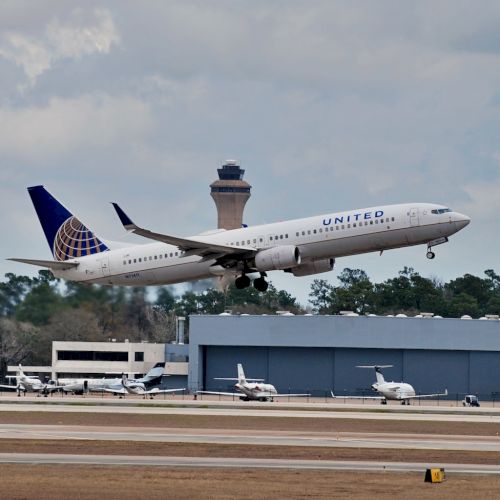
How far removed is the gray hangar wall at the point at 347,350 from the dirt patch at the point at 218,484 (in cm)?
8392

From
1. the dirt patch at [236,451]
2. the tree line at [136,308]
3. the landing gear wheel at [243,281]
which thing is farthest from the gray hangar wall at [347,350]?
the dirt patch at [236,451]

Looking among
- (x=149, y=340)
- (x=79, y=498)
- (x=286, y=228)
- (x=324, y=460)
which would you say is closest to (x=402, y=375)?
(x=149, y=340)

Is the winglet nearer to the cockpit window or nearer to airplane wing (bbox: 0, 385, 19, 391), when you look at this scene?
the cockpit window

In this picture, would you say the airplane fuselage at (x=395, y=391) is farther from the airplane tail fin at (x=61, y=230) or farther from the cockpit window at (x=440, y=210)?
the cockpit window at (x=440, y=210)

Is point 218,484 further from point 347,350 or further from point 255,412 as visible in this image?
point 347,350

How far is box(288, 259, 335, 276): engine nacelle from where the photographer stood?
78.1m

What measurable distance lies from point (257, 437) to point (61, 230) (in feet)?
82.2

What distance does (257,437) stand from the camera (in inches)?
2758

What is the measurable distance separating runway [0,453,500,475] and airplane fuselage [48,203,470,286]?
60.5ft

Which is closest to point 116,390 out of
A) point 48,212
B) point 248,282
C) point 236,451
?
point 48,212

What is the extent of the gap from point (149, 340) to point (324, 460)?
331 feet

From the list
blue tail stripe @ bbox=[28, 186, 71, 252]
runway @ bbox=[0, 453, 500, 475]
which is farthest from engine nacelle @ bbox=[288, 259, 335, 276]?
runway @ bbox=[0, 453, 500, 475]

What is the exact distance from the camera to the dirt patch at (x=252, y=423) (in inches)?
3093

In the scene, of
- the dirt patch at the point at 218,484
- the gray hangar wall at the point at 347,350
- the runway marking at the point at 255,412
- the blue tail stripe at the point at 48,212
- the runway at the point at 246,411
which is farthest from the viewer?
the gray hangar wall at the point at 347,350
